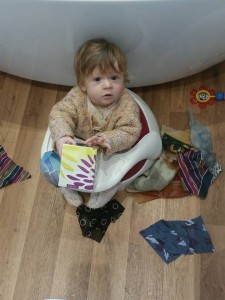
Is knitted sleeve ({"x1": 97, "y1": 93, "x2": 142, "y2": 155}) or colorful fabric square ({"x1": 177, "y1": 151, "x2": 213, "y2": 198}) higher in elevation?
knitted sleeve ({"x1": 97, "y1": 93, "x2": 142, "y2": 155})

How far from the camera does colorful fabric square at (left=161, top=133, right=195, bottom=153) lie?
1405 millimetres

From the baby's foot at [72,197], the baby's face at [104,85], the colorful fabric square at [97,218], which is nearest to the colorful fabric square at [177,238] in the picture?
the colorful fabric square at [97,218]

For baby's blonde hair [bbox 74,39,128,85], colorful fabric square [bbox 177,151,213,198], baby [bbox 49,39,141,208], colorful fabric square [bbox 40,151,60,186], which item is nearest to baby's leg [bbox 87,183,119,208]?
baby [bbox 49,39,141,208]

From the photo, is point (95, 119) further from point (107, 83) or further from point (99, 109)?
point (107, 83)

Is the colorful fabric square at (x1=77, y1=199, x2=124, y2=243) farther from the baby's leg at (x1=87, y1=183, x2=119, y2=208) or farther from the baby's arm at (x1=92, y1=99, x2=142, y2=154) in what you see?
the baby's arm at (x1=92, y1=99, x2=142, y2=154)

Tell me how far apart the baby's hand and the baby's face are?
15cm

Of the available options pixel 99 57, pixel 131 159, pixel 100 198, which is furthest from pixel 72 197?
pixel 99 57

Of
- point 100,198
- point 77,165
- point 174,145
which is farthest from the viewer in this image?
point 174,145

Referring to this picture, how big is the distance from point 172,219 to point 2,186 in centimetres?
65

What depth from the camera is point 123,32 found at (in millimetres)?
1122

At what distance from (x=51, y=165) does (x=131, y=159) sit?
0.87ft

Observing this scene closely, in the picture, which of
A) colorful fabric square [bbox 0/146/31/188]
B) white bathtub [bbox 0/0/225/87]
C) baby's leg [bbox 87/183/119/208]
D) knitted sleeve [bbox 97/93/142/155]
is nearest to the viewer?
white bathtub [bbox 0/0/225/87]

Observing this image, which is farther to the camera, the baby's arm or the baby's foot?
the baby's foot

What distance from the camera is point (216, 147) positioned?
1.44m
